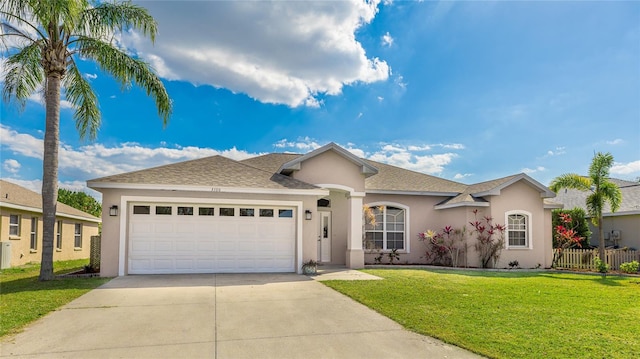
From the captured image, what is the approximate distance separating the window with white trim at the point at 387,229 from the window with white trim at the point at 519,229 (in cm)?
463

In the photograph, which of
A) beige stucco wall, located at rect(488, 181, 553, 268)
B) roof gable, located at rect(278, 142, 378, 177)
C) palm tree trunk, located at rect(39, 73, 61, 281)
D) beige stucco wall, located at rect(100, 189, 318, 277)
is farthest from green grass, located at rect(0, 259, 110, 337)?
beige stucco wall, located at rect(488, 181, 553, 268)

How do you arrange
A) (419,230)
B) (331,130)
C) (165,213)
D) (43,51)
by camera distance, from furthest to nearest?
(331,130), (419,230), (165,213), (43,51)

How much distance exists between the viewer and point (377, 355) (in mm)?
5148

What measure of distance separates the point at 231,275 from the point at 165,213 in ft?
9.62

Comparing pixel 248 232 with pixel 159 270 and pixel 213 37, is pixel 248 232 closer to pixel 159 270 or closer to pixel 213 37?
pixel 159 270

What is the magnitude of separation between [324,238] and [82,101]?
34.5 ft

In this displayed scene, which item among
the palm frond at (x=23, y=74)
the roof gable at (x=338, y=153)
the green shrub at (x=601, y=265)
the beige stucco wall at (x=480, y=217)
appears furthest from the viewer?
the beige stucco wall at (x=480, y=217)

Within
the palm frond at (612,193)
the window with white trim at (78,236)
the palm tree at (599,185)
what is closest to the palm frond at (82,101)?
the window with white trim at (78,236)

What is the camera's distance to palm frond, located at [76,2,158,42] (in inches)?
471

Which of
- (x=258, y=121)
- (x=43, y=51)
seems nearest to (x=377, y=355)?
(x=43, y=51)

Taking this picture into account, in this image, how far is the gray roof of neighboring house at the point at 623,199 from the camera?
2048cm

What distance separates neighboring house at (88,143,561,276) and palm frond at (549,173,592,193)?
1289 mm

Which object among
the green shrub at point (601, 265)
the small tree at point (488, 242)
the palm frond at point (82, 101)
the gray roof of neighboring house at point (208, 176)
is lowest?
the green shrub at point (601, 265)

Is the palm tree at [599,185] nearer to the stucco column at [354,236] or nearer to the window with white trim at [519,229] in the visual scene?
the window with white trim at [519,229]
